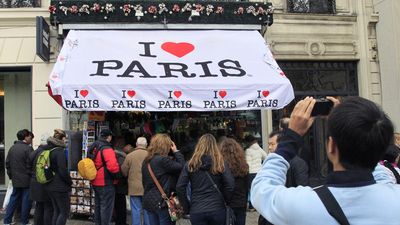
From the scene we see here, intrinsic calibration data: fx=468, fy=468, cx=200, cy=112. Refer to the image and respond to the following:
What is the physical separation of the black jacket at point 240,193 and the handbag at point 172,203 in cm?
73

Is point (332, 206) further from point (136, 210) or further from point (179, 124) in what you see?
point (179, 124)

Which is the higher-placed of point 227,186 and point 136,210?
point 227,186

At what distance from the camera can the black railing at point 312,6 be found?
1166 centimetres

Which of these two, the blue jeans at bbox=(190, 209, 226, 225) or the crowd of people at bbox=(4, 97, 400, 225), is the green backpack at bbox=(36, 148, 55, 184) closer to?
the crowd of people at bbox=(4, 97, 400, 225)

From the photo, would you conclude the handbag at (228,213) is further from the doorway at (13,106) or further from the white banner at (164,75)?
the doorway at (13,106)

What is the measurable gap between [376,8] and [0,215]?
10.1 m

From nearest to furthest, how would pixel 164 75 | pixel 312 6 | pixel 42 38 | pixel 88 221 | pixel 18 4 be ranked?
pixel 164 75
pixel 88 221
pixel 42 38
pixel 18 4
pixel 312 6

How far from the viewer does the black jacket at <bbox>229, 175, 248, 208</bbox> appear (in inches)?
233

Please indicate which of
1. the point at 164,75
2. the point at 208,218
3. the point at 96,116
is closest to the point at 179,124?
the point at 96,116

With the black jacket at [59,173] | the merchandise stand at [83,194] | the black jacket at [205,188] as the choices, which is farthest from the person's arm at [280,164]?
the merchandise stand at [83,194]

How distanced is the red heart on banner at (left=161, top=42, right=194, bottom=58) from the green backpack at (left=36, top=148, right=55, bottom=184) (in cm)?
303

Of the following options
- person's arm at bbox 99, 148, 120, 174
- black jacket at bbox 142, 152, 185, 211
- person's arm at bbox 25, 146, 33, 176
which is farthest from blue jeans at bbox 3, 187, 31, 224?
black jacket at bbox 142, 152, 185, 211

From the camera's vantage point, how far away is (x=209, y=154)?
18.0 feet

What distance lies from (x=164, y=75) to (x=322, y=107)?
20.7ft
